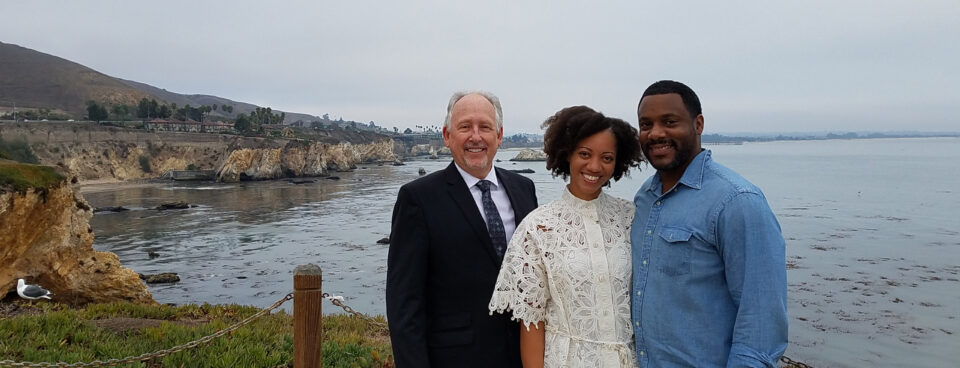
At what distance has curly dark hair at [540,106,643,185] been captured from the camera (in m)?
2.60

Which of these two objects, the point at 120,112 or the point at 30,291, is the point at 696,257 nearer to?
the point at 30,291

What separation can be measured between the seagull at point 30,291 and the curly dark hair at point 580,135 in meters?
10.7

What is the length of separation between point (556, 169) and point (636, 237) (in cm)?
49

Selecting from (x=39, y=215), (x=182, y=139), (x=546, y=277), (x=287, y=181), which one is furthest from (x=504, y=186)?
(x=182, y=139)

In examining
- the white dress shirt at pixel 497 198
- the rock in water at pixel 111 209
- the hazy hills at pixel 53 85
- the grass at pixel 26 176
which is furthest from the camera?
the hazy hills at pixel 53 85

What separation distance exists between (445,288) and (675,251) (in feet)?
3.52

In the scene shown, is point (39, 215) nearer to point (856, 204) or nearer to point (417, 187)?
point (417, 187)

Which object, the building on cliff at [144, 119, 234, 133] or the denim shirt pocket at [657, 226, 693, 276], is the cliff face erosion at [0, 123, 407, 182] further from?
the denim shirt pocket at [657, 226, 693, 276]

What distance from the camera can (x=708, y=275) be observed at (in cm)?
227

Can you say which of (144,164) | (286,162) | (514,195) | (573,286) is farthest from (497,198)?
(286,162)

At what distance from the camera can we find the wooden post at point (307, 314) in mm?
4391

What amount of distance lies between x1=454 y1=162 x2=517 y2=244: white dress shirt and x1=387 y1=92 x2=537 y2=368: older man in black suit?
0.18ft

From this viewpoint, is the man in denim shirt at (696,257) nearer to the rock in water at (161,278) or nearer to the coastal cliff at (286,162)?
the rock in water at (161,278)

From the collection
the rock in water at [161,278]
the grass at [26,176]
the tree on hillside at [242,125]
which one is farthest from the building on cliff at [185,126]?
the grass at [26,176]
